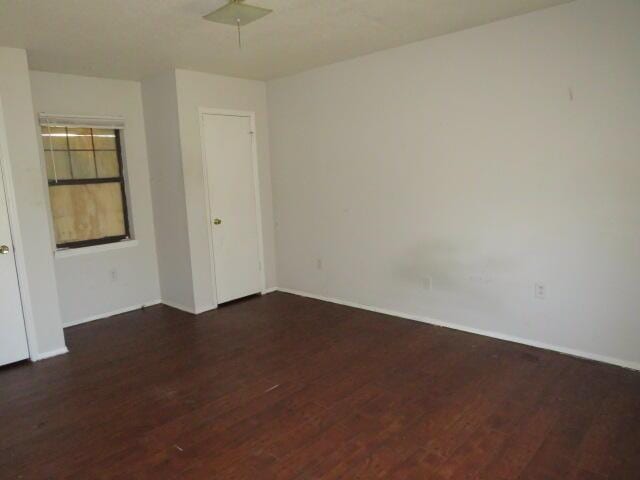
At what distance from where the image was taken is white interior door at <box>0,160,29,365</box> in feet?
11.2

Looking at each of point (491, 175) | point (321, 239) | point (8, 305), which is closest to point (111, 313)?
point (8, 305)

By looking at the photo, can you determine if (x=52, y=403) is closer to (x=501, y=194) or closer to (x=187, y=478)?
(x=187, y=478)

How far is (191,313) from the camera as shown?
466 centimetres

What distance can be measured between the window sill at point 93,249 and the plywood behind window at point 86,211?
11cm

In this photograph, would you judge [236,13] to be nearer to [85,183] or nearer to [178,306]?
[85,183]

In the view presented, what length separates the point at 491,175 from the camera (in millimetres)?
3516

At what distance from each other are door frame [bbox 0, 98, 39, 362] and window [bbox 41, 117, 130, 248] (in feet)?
2.85

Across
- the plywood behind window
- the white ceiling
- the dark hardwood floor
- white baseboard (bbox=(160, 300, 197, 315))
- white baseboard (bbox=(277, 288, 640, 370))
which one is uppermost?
the white ceiling

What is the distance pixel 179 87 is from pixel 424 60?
89.5 inches

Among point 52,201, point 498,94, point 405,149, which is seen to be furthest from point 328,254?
point 52,201

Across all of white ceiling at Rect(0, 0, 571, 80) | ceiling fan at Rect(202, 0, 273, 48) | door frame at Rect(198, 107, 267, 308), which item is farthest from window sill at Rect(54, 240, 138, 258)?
ceiling fan at Rect(202, 0, 273, 48)

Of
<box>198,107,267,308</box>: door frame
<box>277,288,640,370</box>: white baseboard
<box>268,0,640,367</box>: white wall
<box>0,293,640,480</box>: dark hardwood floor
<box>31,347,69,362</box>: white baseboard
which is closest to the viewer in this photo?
<box>0,293,640,480</box>: dark hardwood floor

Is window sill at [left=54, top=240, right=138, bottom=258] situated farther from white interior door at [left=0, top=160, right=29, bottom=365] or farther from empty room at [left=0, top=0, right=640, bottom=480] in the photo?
white interior door at [left=0, top=160, right=29, bottom=365]

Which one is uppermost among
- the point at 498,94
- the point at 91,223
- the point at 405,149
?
the point at 498,94
